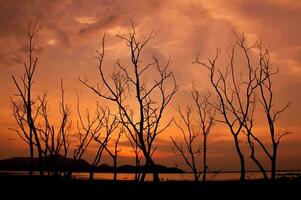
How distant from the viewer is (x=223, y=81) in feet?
77.0

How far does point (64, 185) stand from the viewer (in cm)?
→ 1417

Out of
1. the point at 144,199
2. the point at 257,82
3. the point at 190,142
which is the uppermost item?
the point at 257,82

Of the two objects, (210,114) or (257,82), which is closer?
(257,82)

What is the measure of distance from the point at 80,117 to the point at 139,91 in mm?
7293

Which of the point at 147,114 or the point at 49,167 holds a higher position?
the point at 147,114

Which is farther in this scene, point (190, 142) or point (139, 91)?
point (190, 142)

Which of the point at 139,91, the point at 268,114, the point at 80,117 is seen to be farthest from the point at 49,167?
the point at 268,114

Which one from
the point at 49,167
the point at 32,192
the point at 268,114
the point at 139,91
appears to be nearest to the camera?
the point at 32,192

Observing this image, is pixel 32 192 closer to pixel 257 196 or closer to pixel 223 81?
pixel 257 196

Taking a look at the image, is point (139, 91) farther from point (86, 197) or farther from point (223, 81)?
point (223, 81)

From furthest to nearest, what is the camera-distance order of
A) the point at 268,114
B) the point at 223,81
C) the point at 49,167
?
the point at 223,81, the point at 268,114, the point at 49,167

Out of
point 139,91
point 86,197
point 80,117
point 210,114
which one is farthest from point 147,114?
point 210,114

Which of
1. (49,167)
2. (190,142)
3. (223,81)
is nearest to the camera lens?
(49,167)

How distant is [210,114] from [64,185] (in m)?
16.9
